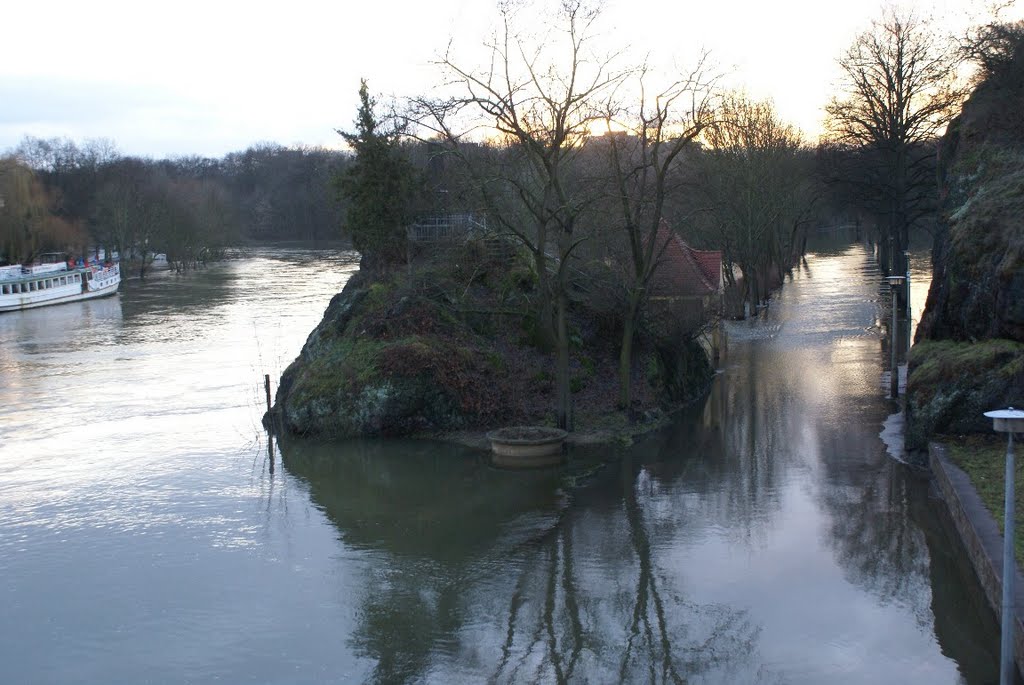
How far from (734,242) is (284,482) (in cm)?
2746

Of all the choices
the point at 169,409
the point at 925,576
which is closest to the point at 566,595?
the point at 925,576

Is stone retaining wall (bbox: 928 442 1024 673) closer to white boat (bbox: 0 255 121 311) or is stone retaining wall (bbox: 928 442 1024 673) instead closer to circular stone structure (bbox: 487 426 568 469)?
circular stone structure (bbox: 487 426 568 469)

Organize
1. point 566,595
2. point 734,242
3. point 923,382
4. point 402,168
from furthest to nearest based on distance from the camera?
point 734,242
point 402,168
point 923,382
point 566,595

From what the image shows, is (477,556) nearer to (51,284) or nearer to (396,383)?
(396,383)

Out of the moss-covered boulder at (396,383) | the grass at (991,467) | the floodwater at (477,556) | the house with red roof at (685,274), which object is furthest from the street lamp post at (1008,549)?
the house with red roof at (685,274)

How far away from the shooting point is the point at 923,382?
17047mm

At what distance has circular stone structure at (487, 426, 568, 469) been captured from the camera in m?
18.9

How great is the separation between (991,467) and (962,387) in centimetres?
228

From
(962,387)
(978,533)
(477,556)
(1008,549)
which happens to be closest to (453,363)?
(477,556)

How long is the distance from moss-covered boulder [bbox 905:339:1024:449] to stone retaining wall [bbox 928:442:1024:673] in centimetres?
81

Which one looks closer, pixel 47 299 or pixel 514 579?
pixel 514 579

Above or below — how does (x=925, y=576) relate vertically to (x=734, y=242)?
below

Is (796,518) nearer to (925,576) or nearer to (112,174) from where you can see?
(925,576)

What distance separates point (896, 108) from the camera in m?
38.8
